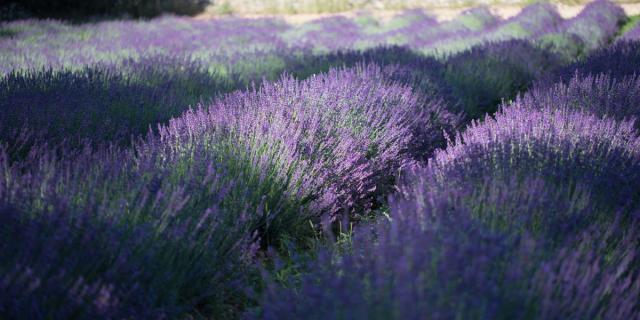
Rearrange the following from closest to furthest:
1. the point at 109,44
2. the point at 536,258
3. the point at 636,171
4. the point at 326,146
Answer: the point at 536,258 < the point at 636,171 < the point at 326,146 < the point at 109,44

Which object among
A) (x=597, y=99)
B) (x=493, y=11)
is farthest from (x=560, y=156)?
(x=493, y=11)

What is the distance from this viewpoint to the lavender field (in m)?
1.30

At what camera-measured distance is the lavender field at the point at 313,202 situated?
1.30 metres

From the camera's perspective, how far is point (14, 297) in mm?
1283

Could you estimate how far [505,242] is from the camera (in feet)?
4.70

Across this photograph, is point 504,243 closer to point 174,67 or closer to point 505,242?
point 505,242

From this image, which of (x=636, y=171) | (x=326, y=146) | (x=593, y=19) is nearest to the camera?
(x=636, y=171)

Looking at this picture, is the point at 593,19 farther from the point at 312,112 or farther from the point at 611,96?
the point at 312,112

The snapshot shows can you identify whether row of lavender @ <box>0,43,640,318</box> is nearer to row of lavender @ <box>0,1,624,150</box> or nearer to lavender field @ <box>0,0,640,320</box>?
lavender field @ <box>0,0,640,320</box>

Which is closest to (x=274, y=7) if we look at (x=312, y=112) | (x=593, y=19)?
(x=593, y=19)

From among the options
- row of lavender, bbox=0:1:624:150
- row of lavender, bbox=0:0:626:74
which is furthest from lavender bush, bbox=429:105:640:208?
row of lavender, bbox=0:0:626:74

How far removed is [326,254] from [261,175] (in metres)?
0.84

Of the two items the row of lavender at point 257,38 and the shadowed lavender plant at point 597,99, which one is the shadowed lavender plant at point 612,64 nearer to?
the shadowed lavender plant at point 597,99

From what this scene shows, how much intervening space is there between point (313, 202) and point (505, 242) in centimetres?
126
